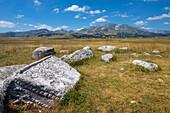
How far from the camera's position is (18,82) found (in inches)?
377

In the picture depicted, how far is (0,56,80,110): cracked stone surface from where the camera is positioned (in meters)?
9.41

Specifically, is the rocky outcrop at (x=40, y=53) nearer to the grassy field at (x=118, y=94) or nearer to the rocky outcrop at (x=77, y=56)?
the rocky outcrop at (x=77, y=56)

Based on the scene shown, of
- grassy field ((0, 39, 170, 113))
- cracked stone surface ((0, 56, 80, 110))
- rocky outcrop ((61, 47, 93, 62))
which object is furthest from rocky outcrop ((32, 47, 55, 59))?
cracked stone surface ((0, 56, 80, 110))

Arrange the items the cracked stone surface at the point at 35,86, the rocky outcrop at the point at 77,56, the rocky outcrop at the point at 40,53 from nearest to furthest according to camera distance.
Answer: the cracked stone surface at the point at 35,86, the rocky outcrop at the point at 77,56, the rocky outcrop at the point at 40,53

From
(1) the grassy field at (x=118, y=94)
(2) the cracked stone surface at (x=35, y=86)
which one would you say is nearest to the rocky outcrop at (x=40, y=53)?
(1) the grassy field at (x=118, y=94)

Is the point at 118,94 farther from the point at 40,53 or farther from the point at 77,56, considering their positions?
the point at 40,53

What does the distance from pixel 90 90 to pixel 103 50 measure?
17.9 m

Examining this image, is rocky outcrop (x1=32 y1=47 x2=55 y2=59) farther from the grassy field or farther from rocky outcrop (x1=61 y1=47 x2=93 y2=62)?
the grassy field

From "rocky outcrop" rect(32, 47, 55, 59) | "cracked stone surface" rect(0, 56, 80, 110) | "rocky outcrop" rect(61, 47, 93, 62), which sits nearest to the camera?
"cracked stone surface" rect(0, 56, 80, 110)

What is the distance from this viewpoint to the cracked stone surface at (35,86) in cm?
941

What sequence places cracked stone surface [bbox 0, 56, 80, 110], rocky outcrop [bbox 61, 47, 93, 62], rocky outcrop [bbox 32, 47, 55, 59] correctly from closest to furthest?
cracked stone surface [bbox 0, 56, 80, 110] < rocky outcrop [bbox 61, 47, 93, 62] < rocky outcrop [bbox 32, 47, 55, 59]

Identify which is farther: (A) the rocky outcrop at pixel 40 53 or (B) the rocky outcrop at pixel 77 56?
(A) the rocky outcrop at pixel 40 53

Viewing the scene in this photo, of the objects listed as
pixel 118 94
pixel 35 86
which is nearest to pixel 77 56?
pixel 118 94

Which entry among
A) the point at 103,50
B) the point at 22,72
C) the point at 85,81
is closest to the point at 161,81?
the point at 85,81
